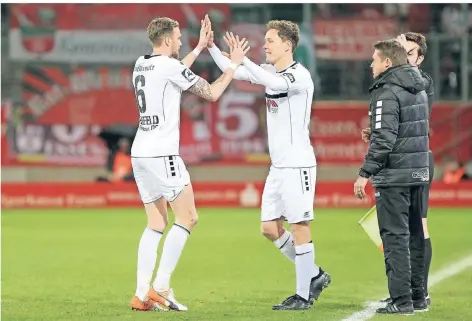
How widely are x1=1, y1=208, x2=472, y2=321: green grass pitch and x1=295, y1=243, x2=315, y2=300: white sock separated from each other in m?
0.18

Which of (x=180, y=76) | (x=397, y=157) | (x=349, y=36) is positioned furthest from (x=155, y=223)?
(x=349, y=36)

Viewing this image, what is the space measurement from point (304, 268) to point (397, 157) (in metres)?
1.22

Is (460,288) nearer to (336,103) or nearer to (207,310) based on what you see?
(207,310)

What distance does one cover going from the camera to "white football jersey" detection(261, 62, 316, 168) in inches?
378

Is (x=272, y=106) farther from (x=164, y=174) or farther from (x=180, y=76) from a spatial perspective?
(x=164, y=174)

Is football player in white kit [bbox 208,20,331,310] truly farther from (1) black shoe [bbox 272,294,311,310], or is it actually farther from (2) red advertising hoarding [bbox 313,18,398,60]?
(2) red advertising hoarding [bbox 313,18,398,60]

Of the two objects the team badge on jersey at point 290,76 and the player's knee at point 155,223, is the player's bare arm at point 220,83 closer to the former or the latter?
the team badge on jersey at point 290,76

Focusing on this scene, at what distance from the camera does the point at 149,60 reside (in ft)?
31.4

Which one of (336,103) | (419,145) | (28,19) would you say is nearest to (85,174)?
(28,19)

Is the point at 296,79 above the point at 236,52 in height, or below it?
below

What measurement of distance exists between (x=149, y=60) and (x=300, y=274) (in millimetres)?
2099

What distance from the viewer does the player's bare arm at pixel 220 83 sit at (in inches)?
372

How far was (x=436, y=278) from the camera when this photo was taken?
12.0m

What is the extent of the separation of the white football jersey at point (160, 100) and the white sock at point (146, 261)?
669mm
